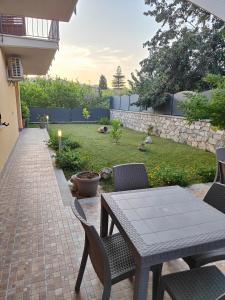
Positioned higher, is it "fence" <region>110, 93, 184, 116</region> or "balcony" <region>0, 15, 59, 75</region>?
"balcony" <region>0, 15, 59, 75</region>

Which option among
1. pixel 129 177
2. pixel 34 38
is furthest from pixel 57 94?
pixel 129 177

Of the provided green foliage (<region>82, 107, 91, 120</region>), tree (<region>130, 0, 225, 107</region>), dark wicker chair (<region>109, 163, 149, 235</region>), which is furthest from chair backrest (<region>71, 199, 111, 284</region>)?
green foliage (<region>82, 107, 91, 120</region>)

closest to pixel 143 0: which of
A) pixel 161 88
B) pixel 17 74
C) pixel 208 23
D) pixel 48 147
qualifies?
pixel 208 23

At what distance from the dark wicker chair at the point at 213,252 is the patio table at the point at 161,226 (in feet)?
0.72

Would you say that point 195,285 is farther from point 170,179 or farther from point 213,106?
A: point 213,106

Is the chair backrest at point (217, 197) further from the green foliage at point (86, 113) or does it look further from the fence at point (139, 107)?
the green foliage at point (86, 113)

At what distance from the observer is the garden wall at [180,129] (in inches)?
288

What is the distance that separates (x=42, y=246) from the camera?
7.98ft

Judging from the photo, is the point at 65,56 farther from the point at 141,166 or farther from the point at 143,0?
the point at 141,166

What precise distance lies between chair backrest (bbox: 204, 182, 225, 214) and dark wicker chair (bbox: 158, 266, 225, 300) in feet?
1.78

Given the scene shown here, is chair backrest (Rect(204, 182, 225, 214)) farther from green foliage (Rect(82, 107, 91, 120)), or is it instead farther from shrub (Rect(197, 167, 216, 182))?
green foliage (Rect(82, 107, 91, 120))

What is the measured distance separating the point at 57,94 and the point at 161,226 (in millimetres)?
16899

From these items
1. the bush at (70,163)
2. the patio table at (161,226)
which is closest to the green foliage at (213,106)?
the patio table at (161,226)

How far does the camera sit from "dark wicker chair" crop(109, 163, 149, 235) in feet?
8.09
